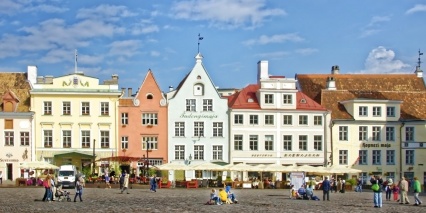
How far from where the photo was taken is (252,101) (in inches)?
2758

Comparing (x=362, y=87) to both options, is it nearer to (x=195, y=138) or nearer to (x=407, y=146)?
(x=407, y=146)

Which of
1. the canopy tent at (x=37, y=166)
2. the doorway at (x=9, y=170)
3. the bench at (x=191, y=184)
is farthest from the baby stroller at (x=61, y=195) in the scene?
the doorway at (x=9, y=170)

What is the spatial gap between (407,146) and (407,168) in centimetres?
197

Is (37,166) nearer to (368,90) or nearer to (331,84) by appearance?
(331,84)

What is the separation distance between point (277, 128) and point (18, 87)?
2342cm

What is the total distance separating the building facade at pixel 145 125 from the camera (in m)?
68.3

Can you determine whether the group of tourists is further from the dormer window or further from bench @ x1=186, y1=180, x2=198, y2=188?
the dormer window

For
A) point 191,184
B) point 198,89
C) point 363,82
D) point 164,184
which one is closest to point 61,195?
point 164,184

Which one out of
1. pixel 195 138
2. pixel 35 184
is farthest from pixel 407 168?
pixel 35 184

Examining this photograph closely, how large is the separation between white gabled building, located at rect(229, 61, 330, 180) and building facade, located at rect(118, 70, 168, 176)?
20.2 feet

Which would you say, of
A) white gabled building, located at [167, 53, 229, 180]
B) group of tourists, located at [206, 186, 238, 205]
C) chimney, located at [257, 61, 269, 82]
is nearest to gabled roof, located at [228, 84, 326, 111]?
white gabled building, located at [167, 53, 229, 180]

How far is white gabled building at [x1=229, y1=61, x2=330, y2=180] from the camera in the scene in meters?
68.9

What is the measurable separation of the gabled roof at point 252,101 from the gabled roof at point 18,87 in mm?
18003

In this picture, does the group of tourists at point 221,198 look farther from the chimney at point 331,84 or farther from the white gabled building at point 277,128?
the chimney at point 331,84
